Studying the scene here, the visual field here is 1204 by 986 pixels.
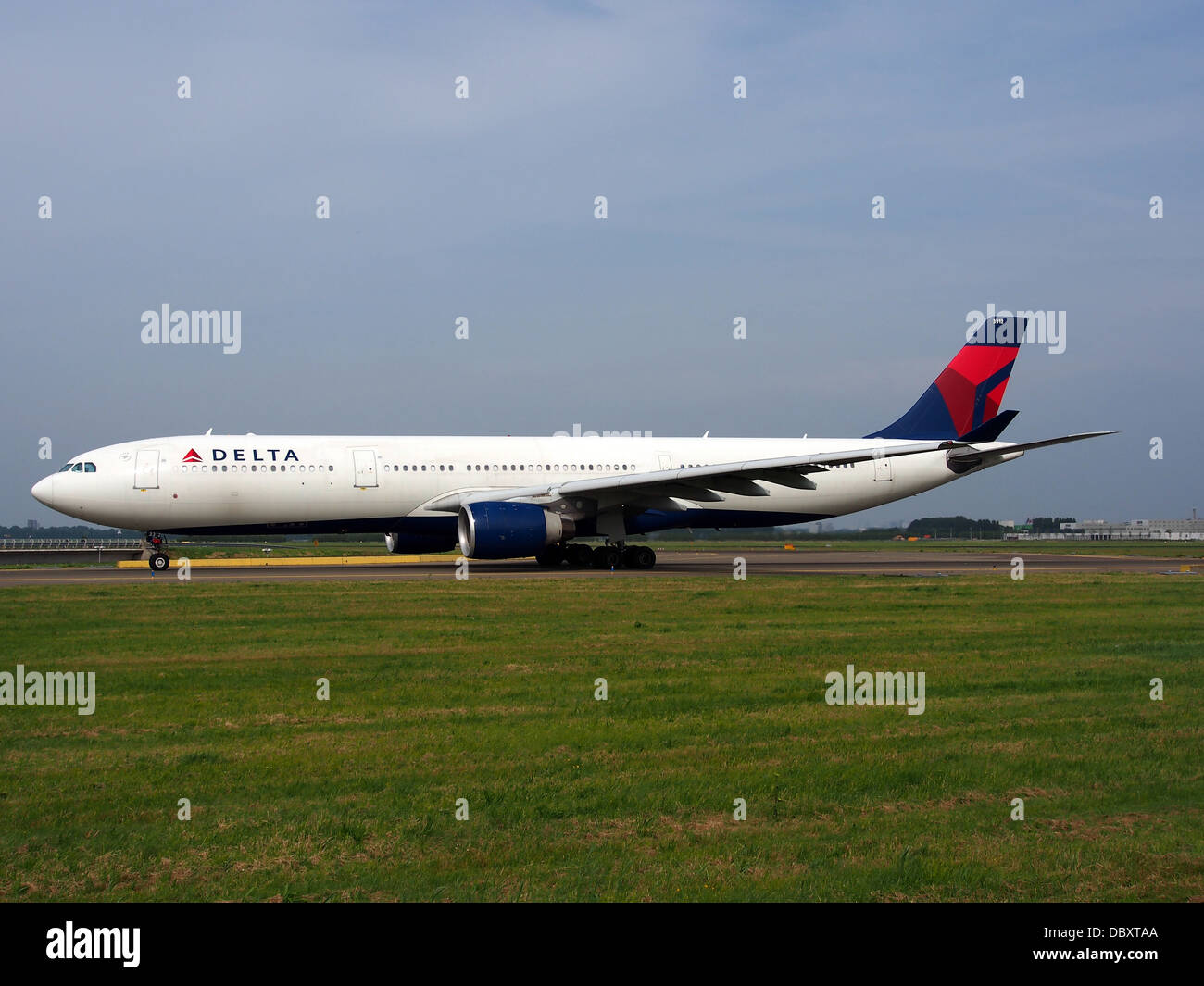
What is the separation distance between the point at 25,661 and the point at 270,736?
4.65m

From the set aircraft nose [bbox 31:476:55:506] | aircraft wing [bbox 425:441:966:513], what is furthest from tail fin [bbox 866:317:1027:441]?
aircraft nose [bbox 31:476:55:506]

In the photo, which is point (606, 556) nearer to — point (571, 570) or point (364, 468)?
point (571, 570)

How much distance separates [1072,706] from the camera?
9.65 m

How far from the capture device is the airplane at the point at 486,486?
2772 centimetres

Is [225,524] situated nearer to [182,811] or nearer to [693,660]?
[693,660]

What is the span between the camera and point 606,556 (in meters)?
30.0

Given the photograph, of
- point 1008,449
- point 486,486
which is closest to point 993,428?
point 1008,449

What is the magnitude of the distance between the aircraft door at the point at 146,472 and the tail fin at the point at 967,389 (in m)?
23.5

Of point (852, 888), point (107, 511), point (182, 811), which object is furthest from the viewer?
point (107, 511)

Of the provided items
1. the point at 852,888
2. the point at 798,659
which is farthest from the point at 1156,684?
the point at 852,888

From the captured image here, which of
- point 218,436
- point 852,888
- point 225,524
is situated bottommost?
point 852,888

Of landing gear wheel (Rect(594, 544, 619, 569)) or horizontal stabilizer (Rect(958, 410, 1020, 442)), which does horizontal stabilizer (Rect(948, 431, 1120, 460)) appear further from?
landing gear wheel (Rect(594, 544, 619, 569))

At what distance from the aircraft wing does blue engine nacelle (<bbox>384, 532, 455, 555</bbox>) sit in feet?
5.23
